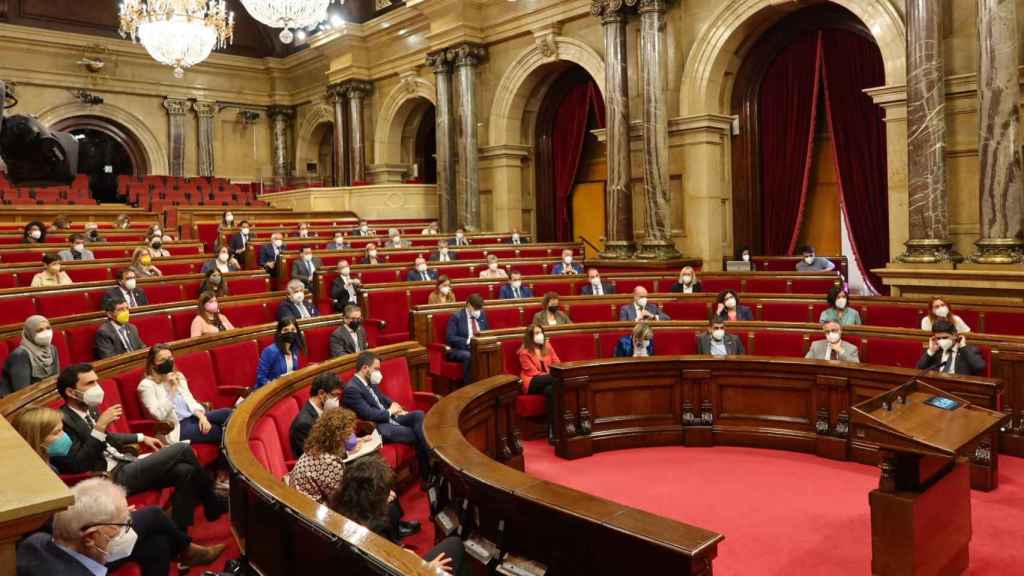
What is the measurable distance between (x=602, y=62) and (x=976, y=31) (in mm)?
5191

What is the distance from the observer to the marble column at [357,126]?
55.6ft

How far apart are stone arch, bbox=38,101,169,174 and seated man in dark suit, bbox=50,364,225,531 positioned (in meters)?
15.9

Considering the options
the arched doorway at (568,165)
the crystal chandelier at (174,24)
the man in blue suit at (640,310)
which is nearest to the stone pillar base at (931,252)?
the man in blue suit at (640,310)

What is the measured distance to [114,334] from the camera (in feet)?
18.0

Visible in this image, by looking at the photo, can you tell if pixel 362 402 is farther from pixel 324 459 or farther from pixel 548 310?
pixel 548 310

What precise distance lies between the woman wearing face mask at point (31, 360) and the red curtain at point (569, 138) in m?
9.83

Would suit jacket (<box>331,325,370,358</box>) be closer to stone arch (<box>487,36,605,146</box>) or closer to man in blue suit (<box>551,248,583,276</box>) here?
man in blue suit (<box>551,248,583,276</box>)

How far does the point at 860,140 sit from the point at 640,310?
4.78 m

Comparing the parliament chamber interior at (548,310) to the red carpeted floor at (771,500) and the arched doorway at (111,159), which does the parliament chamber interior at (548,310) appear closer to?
the red carpeted floor at (771,500)

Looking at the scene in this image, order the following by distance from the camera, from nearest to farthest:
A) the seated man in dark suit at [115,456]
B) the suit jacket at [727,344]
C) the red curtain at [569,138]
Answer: the seated man in dark suit at [115,456]
the suit jacket at [727,344]
the red curtain at [569,138]

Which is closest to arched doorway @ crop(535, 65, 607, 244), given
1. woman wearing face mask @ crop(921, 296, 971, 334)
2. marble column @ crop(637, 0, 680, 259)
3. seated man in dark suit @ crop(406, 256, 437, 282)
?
marble column @ crop(637, 0, 680, 259)

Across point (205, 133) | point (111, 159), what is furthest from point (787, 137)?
point (111, 159)

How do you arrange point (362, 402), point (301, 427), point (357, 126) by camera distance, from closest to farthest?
point (301, 427)
point (362, 402)
point (357, 126)

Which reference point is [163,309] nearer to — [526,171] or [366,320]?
[366,320]
